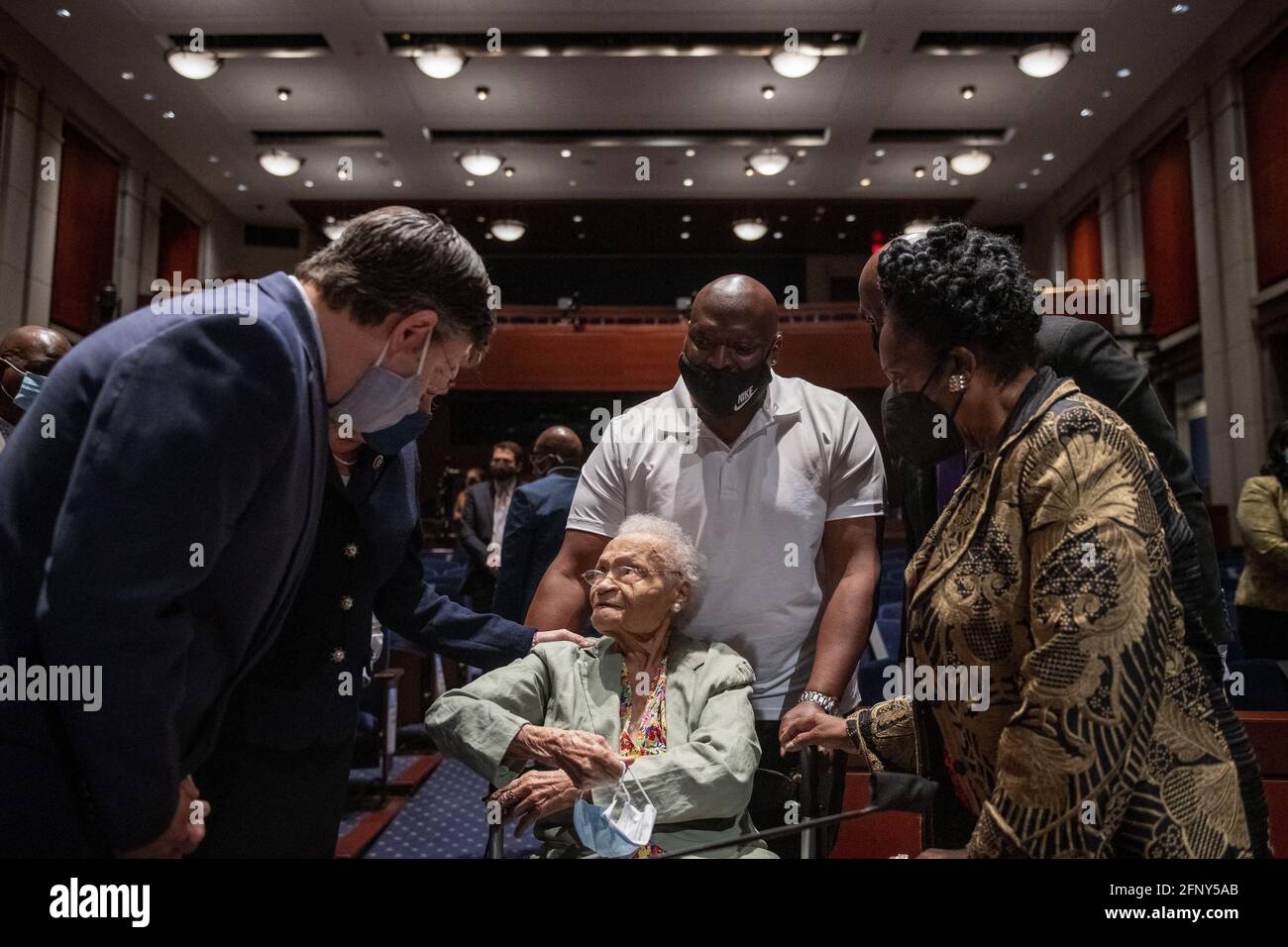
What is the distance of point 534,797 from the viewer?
68.0 inches

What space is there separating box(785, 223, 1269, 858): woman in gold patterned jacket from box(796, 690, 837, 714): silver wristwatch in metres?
0.41

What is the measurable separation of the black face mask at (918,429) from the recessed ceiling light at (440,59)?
820cm

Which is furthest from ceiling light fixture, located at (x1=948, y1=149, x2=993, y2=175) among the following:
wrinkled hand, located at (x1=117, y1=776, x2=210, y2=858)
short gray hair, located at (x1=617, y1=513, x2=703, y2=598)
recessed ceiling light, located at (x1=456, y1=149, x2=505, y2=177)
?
wrinkled hand, located at (x1=117, y1=776, x2=210, y2=858)

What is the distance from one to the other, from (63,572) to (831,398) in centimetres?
154

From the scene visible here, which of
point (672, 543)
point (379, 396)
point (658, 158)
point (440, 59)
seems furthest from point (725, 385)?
point (658, 158)

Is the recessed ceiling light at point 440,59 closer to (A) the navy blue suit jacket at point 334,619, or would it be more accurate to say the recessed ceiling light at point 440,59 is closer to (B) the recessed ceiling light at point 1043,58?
(B) the recessed ceiling light at point 1043,58

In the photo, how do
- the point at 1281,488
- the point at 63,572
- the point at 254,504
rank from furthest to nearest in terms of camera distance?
1. the point at 1281,488
2. the point at 254,504
3. the point at 63,572

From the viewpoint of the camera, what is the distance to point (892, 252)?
1.28 m

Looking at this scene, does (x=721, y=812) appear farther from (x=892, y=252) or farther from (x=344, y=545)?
(x=892, y=252)

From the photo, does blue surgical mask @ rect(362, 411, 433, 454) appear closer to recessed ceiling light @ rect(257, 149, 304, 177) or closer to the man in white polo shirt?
the man in white polo shirt

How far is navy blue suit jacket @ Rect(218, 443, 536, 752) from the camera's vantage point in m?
1.44

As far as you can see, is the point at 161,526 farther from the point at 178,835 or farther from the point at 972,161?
the point at 972,161

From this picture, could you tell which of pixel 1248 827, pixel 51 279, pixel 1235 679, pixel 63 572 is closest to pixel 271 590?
pixel 63 572

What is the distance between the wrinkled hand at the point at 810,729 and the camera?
63.6 inches
